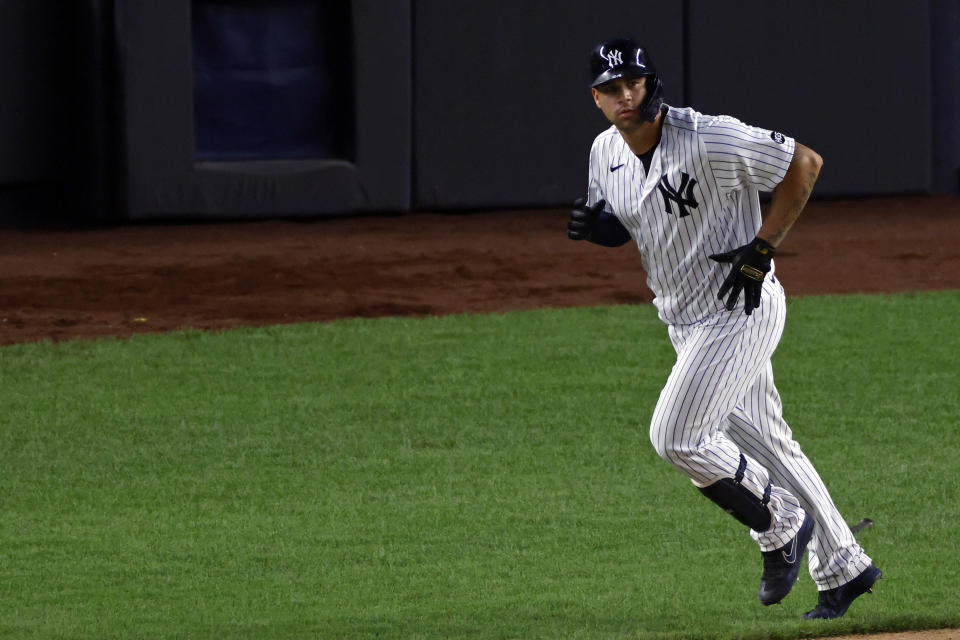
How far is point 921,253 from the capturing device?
12.7m

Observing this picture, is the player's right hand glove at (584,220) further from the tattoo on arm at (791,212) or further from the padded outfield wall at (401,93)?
the padded outfield wall at (401,93)

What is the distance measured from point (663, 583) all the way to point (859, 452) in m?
1.99

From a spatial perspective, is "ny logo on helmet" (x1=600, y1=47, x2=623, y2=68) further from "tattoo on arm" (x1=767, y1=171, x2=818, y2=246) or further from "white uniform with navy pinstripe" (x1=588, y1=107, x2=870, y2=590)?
"tattoo on arm" (x1=767, y1=171, x2=818, y2=246)

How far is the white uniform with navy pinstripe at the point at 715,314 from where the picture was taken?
405cm

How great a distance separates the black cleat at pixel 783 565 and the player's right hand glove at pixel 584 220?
1026mm

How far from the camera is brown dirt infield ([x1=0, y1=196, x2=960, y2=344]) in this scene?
10.7 m

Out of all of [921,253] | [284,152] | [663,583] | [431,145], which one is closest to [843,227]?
[921,253]

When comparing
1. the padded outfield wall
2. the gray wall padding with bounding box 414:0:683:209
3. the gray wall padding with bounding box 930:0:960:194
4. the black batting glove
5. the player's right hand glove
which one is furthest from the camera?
the gray wall padding with bounding box 930:0:960:194

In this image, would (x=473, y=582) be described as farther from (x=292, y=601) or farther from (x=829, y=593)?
(x=829, y=593)

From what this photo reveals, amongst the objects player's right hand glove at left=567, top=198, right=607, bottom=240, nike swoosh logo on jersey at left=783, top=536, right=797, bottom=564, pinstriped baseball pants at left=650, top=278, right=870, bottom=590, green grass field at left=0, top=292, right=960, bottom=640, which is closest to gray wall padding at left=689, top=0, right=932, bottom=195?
green grass field at left=0, top=292, right=960, bottom=640

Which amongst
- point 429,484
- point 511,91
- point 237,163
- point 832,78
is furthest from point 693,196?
point 832,78

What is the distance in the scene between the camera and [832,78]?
49.8ft

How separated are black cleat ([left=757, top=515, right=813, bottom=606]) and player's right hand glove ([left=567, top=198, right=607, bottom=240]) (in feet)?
3.37

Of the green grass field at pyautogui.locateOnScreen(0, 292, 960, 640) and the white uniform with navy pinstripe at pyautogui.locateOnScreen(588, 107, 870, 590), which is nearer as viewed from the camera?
the white uniform with navy pinstripe at pyautogui.locateOnScreen(588, 107, 870, 590)
